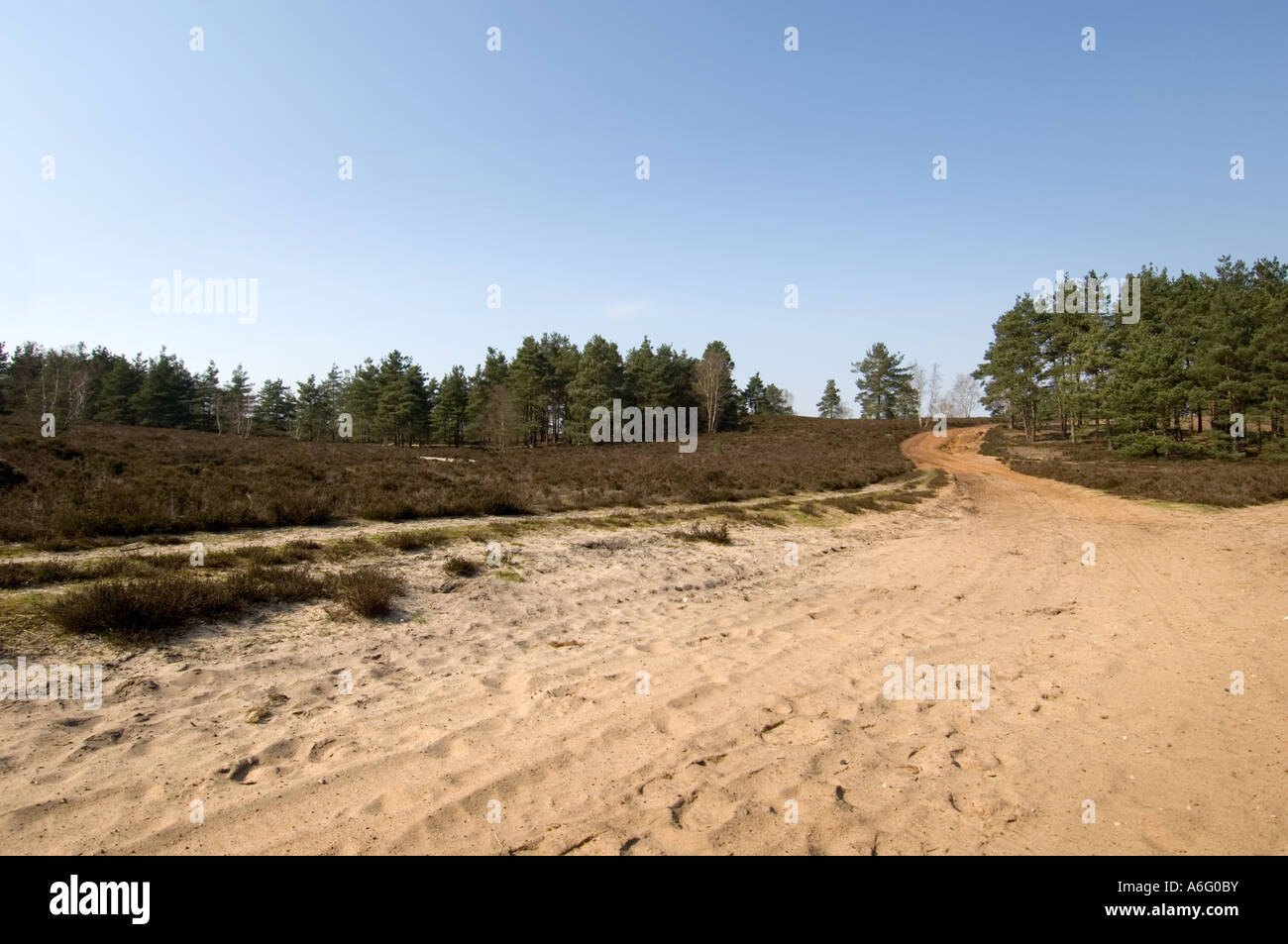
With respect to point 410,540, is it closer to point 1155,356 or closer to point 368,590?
point 368,590

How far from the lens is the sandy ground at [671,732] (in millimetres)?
3451

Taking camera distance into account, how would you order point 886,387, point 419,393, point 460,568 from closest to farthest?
point 460,568 < point 419,393 < point 886,387

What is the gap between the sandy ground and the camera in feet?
11.3

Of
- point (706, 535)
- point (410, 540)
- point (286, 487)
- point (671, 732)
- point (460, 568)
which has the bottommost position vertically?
point (671, 732)

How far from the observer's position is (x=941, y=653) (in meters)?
6.81

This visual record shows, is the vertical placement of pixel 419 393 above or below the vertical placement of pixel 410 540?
above

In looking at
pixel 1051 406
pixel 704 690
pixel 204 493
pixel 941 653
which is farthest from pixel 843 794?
pixel 1051 406

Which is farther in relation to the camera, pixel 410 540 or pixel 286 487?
pixel 286 487

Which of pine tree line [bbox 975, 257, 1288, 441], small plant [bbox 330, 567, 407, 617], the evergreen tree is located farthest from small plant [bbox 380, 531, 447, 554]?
the evergreen tree

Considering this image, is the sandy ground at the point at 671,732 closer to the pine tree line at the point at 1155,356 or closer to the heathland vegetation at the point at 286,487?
the heathland vegetation at the point at 286,487

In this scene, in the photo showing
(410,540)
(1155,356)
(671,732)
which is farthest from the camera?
(1155,356)

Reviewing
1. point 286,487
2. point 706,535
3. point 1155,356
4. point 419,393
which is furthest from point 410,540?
point 419,393

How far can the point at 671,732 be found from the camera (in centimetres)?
477
